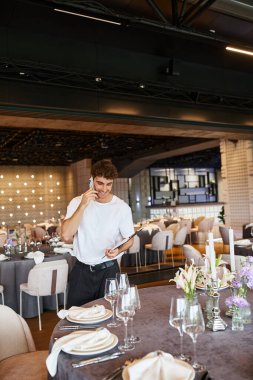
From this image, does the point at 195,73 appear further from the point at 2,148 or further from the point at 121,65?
the point at 2,148

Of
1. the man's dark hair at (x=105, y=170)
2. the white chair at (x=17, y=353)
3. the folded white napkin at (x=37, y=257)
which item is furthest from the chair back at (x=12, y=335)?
the folded white napkin at (x=37, y=257)

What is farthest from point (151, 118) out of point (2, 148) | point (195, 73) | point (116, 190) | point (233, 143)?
point (116, 190)

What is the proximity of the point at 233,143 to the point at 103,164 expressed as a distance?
34.0 feet

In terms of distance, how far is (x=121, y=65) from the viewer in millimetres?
7168

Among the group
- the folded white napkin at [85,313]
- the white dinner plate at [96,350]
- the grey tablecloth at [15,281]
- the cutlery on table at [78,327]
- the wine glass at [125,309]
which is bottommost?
the grey tablecloth at [15,281]

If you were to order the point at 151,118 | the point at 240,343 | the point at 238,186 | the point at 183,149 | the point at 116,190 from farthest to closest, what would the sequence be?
1. the point at 116,190
2. the point at 183,149
3. the point at 238,186
4. the point at 151,118
5. the point at 240,343

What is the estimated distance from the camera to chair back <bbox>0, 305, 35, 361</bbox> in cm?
218

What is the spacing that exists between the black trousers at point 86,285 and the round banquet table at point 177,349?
2.26 feet

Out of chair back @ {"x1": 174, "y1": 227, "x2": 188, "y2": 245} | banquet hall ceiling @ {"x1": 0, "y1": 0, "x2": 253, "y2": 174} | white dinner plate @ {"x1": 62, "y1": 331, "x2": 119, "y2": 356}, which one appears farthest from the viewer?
chair back @ {"x1": 174, "y1": 227, "x2": 188, "y2": 245}

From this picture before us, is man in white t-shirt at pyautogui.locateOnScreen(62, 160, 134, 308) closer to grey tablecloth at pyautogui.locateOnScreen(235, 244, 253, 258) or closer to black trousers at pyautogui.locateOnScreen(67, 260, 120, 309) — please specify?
black trousers at pyautogui.locateOnScreen(67, 260, 120, 309)

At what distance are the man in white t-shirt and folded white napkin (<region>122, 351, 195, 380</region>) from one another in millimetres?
1326

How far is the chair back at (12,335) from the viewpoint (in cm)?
218

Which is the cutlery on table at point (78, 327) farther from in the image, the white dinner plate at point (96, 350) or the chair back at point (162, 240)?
the chair back at point (162, 240)

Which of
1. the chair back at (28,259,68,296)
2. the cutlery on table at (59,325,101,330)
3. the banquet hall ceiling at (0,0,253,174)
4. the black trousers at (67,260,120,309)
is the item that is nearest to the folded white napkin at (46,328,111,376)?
the cutlery on table at (59,325,101,330)
